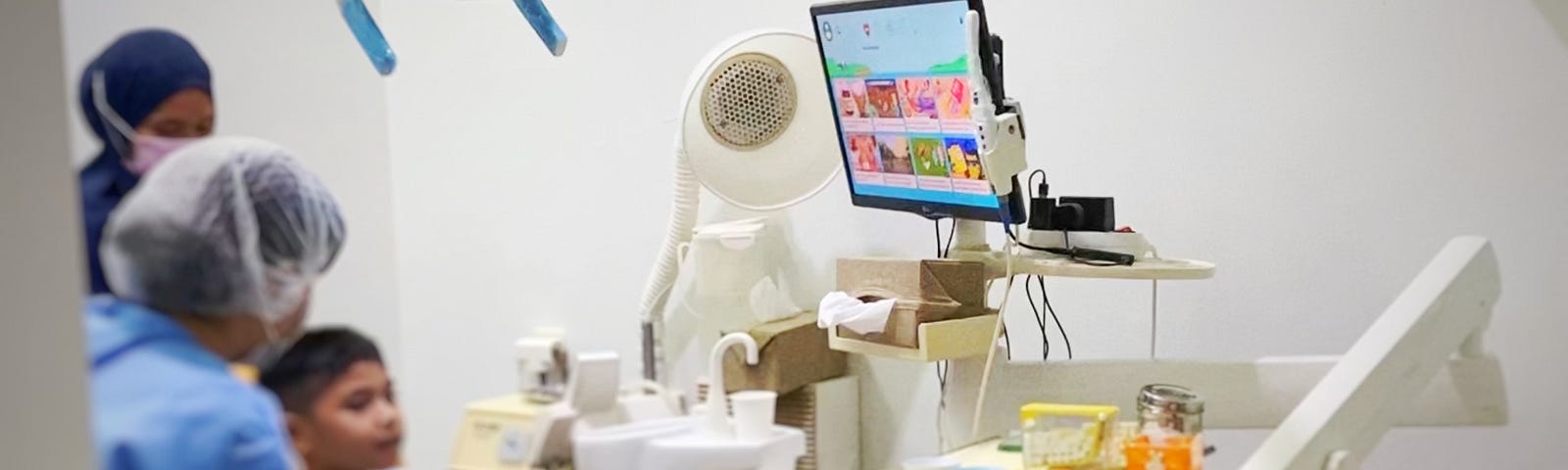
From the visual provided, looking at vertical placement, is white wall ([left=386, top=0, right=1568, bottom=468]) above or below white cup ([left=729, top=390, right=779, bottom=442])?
above

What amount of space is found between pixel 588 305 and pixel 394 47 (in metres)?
0.42

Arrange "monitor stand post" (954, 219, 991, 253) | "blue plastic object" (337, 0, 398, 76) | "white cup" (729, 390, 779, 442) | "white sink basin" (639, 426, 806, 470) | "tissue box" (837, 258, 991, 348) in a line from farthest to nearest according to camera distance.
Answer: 1. "monitor stand post" (954, 219, 991, 253)
2. "tissue box" (837, 258, 991, 348)
3. "white cup" (729, 390, 779, 442)
4. "white sink basin" (639, 426, 806, 470)
5. "blue plastic object" (337, 0, 398, 76)

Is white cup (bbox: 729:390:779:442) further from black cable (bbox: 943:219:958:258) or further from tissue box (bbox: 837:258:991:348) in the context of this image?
black cable (bbox: 943:219:958:258)

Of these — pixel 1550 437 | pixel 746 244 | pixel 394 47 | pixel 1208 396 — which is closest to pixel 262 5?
pixel 394 47

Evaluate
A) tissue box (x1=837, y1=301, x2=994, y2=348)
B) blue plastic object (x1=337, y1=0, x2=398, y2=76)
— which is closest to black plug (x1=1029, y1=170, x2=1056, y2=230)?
tissue box (x1=837, y1=301, x2=994, y2=348)

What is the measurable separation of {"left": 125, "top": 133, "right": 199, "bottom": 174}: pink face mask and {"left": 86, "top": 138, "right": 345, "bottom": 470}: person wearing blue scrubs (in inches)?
0.4

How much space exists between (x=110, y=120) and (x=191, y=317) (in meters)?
0.17

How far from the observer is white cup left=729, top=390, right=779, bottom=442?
156 centimetres

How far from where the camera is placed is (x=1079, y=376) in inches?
76.1

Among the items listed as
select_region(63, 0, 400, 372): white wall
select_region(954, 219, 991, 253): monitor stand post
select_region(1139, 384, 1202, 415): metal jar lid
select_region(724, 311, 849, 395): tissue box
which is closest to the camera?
select_region(63, 0, 400, 372): white wall

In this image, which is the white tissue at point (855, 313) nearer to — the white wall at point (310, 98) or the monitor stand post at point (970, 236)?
the monitor stand post at point (970, 236)

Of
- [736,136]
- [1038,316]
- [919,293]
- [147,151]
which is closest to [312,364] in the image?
[147,151]

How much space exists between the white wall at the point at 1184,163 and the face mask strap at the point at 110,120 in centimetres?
44

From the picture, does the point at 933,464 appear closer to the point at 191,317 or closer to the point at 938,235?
the point at 938,235
